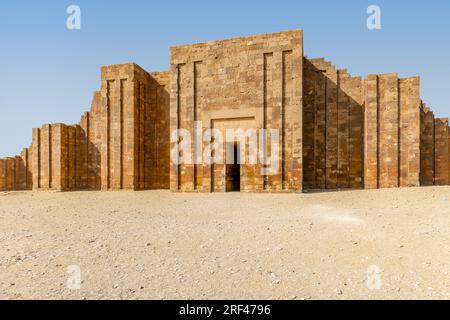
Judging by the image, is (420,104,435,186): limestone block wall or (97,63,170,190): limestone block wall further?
(97,63,170,190): limestone block wall

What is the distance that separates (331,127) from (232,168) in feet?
21.0

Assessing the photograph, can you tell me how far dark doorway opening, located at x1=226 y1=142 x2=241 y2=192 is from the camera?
13.2m

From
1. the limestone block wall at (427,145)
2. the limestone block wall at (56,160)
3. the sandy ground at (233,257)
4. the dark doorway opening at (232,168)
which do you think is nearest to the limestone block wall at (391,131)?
the limestone block wall at (427,145)

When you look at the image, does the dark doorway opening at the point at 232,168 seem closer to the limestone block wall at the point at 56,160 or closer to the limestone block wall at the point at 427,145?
the limestone block wall at the point at 427,145

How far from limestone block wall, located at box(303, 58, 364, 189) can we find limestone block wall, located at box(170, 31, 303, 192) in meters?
2.84

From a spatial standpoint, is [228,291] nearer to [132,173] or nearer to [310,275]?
[310,275]

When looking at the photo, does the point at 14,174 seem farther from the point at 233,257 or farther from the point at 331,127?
the point at 331,127

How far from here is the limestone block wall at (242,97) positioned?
40.2ft

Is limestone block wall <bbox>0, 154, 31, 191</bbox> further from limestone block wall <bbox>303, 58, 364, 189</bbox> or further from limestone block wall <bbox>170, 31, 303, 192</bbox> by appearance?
limestone block wall <bbox>303, 58, 364, 189</bbox>

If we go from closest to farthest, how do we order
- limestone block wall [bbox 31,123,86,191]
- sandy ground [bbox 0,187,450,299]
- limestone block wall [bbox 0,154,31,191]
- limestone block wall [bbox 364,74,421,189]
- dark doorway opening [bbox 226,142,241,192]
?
1. sandy ground [bbox 0,187,450,299]
2. limestone block wall [bbox 364,74,421,189]
3. dark doorway opening [bbox 226,142,241,192]
4. limestone block wall [bbox 31,123,86,191]
5. limestone block wall [bbox 0,154,31,191]

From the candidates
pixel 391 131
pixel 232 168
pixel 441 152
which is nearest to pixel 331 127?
pixel 391 131

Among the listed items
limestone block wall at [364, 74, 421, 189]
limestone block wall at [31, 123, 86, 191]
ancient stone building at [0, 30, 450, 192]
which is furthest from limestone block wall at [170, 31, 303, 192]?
limestone block wall at [31, 123, 86, 191]

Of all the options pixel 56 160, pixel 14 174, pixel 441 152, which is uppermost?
pixel 441 152

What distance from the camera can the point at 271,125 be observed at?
41.1 ft
